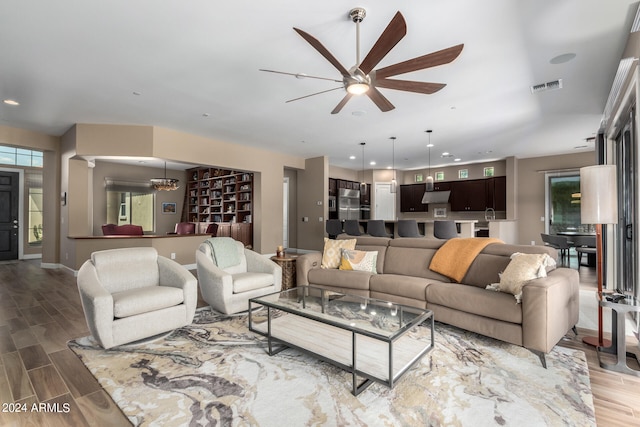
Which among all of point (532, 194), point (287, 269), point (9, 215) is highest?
point (532, 194)

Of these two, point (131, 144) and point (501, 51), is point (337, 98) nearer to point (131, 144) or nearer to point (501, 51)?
point (501, 51)

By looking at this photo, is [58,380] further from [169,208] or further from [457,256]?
[169,208]

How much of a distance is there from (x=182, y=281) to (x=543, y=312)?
3.16 m

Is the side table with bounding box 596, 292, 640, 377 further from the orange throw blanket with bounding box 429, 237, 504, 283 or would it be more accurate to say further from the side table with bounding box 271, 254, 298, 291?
the side table with bounding box 271, 254, 298, 291

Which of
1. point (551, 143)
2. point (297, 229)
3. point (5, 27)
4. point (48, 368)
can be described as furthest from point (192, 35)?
point (551, 143)

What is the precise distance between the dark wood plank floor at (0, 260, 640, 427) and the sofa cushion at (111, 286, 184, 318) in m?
0.47

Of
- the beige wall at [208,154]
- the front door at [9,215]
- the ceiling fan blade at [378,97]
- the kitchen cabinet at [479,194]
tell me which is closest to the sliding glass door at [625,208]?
the ceiling fan blade at [378,97]

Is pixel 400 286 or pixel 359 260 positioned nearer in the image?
pixel 400 286

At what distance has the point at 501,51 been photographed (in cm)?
310

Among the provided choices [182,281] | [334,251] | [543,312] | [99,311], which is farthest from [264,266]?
[543,312]

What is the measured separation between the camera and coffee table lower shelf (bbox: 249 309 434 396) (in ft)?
6.20

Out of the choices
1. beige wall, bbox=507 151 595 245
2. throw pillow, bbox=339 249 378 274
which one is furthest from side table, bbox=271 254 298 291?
beige wall, bbox=507 151 595 245

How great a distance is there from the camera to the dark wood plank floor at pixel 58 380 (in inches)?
70.6

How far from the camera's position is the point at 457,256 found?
339 centimetres
